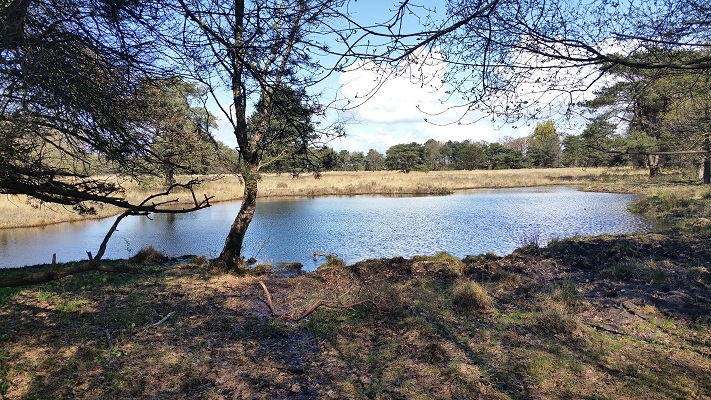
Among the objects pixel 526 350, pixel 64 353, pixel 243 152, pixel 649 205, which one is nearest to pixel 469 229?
pixel 649 205

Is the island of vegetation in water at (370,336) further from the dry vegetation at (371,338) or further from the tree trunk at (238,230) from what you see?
the tree trunk at (238,230)

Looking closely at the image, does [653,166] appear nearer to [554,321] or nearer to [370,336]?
[554,321]

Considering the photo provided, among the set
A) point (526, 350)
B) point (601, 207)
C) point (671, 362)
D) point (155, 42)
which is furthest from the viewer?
point (601, 207)

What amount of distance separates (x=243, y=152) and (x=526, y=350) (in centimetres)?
587

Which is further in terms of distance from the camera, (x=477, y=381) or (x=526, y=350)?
(x=526, y=350)

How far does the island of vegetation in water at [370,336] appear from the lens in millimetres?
3711

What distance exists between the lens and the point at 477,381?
148 inches

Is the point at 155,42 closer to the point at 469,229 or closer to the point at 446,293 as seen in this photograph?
the point at 446,293

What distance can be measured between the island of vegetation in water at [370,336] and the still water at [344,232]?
4666 millimetres

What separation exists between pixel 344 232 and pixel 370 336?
36.5 ft

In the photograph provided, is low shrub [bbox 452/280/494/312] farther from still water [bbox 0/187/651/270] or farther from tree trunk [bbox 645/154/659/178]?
tree trunk [bbox 645/154/659/178]

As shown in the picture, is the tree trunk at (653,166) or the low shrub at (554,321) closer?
the low shrub at (554,321)

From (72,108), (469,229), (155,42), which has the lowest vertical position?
(469,229)

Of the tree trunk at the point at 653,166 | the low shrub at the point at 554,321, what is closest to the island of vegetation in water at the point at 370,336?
the low shrub at the point at 554,321
